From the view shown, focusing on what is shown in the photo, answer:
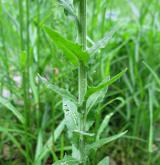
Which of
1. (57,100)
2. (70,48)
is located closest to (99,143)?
(70,48)

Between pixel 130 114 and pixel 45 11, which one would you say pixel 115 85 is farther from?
pixel 45 11

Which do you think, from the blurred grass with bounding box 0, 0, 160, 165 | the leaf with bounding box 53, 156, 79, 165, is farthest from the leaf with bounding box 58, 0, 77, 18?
the blurred grass with bounding box 0, 0, 160, 165

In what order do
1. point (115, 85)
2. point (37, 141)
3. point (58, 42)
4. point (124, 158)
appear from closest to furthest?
1. point (58, 42)
2. point (37, 141)
3. point (124, 158)
4. point (115, 85)

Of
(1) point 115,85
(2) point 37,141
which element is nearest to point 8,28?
(1) point 115,85

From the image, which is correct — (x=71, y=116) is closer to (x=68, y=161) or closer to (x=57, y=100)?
(x=68, y=161)

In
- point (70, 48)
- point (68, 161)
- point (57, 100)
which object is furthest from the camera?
point (57, 100)
